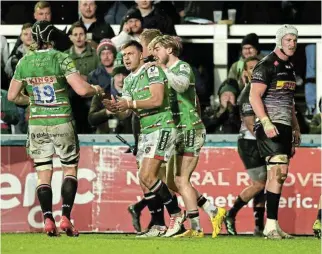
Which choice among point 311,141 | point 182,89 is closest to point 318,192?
point 311,141

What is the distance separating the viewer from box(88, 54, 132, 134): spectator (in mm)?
18734

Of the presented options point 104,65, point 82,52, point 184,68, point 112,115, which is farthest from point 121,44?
point 184,68

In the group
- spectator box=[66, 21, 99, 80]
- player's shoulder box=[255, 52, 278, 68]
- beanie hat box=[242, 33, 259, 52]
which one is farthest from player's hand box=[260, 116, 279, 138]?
spectator box=[66, 21, 99, 80]

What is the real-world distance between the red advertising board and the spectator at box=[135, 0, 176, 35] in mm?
2242

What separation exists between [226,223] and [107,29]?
3.99m

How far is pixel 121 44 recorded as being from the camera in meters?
19.6

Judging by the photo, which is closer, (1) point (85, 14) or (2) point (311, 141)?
(2) point (311, 141)

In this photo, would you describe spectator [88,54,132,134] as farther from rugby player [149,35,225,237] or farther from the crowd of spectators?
rugby player [149,35,225,237]

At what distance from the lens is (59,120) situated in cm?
1573

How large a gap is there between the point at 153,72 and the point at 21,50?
4.73m

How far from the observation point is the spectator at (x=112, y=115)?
18.7m

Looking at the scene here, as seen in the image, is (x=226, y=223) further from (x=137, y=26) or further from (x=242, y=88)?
(x=137, y=26)

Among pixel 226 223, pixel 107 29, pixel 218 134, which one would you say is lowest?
pixel 226 223

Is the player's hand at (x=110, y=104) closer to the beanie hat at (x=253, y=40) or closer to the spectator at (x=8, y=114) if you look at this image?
the spectator at (x=8, y=114)
